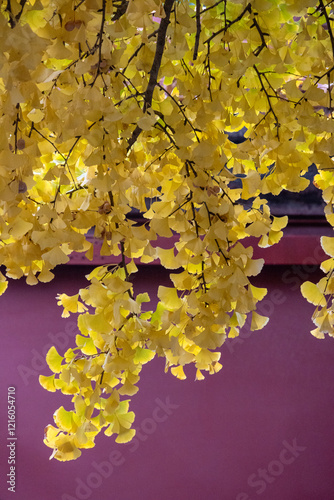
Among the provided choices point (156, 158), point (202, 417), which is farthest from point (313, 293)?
point (202, 417)

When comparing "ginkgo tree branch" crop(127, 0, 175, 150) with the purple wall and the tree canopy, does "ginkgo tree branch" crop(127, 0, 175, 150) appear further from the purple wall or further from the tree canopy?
the purple wall

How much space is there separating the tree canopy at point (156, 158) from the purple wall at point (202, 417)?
138 centimetres

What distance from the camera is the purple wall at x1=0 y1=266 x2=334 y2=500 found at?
7.60ft

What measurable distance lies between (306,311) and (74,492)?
130 centimetres

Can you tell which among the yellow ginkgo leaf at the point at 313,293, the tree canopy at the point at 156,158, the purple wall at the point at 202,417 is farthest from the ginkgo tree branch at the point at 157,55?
the purple wall at the point at 202,417

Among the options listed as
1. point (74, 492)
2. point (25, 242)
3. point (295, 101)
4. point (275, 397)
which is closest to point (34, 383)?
point (74, 492)

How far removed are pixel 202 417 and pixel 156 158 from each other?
1686mm

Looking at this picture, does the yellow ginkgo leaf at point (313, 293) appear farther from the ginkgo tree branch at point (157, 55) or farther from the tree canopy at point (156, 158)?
the ginkgo tree branch at point (157, 55)

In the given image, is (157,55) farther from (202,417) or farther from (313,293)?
(202,417)

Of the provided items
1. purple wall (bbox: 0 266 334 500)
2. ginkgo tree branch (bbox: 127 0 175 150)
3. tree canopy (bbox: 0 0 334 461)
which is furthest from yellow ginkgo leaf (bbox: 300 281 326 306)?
purple wall (bbox: 0 266 334 500)

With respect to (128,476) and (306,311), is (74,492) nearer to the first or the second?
(128,476)

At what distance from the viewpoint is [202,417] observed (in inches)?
93.2

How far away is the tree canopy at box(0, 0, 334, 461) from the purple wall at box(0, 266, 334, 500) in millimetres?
1378

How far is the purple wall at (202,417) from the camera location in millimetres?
2316
